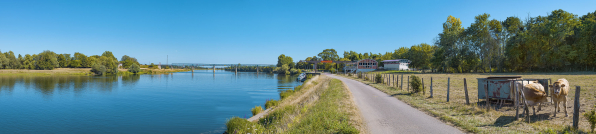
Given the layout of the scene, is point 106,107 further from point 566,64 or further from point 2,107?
point 566,64

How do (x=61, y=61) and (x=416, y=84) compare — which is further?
(x=61, y=61)

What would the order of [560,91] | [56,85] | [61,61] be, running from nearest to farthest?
[560,91]
[56,85]
[61,61]

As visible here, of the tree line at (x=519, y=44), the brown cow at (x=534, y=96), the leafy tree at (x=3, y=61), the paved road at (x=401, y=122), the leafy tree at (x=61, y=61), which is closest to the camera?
the paved road at (x=401, y=122)

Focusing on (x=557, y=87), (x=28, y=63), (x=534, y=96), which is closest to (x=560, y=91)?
(x=557, y=87)

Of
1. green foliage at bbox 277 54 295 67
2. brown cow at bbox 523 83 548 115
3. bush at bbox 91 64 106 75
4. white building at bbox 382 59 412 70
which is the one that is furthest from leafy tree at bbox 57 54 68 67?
brown cow at bbox 523 83 548 115

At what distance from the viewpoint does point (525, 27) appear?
59500 millimetres

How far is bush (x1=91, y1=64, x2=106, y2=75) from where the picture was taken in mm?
101188

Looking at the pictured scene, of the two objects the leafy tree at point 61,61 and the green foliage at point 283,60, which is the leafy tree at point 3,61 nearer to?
the leafy tree at point 61,61

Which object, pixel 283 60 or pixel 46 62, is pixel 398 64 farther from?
pixel 46 62

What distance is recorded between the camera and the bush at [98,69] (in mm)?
101188

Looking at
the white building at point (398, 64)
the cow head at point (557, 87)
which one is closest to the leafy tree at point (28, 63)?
the white building at point (398, 64)

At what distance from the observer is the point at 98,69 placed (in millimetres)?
101250

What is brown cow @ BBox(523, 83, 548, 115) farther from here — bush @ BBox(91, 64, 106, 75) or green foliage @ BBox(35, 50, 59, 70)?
green foliage @ BBox(35, 50, 59, 70)

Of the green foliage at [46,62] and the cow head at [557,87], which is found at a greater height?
the green foliage at [46,62]
